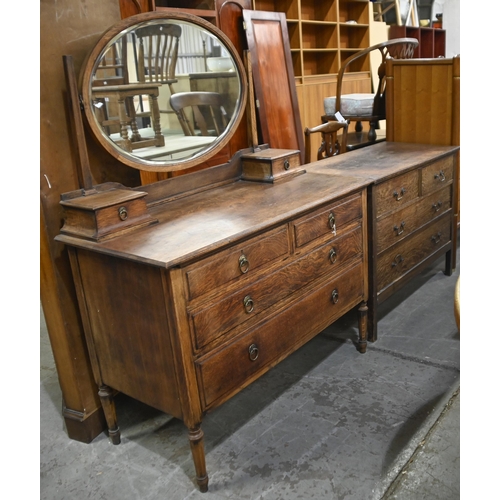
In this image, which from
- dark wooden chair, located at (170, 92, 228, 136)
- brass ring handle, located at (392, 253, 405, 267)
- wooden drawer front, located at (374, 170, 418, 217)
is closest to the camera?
dark wooden chair, located at (170, 92, 228, 136)

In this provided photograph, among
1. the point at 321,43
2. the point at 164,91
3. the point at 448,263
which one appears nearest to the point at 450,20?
the point at 321,43

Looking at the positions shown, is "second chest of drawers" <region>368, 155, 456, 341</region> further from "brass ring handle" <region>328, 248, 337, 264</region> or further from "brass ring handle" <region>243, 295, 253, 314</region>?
"brass ring handle" <region>243, 295, 253, 314</region>

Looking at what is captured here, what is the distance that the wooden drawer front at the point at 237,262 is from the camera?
1870 millimetres

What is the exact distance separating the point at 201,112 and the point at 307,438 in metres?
1.51

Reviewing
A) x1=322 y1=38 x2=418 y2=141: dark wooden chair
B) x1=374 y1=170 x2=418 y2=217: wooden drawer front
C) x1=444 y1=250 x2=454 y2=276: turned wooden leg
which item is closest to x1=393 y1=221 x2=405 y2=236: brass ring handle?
x1=374 y1=170 x2=418 y2=217: wooden drawer front

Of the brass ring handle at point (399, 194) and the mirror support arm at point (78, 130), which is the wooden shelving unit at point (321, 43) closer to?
the brass ring handle at point (399, 194)

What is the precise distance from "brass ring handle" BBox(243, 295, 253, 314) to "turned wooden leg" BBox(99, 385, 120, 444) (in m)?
0.69

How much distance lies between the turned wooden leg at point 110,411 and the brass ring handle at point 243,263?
0.77m

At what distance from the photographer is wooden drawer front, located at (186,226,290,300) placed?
1.87 m

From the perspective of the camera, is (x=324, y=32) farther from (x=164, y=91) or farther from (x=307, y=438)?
(x=307, y=438)

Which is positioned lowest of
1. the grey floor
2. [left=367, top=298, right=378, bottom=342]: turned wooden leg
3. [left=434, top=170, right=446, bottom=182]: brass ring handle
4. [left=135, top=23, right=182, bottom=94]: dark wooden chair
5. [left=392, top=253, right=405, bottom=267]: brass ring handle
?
the grey floor

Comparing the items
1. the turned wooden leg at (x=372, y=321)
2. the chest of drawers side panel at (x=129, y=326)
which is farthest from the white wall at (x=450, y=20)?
the chest of drawers side panel at (x=129, y=326)
